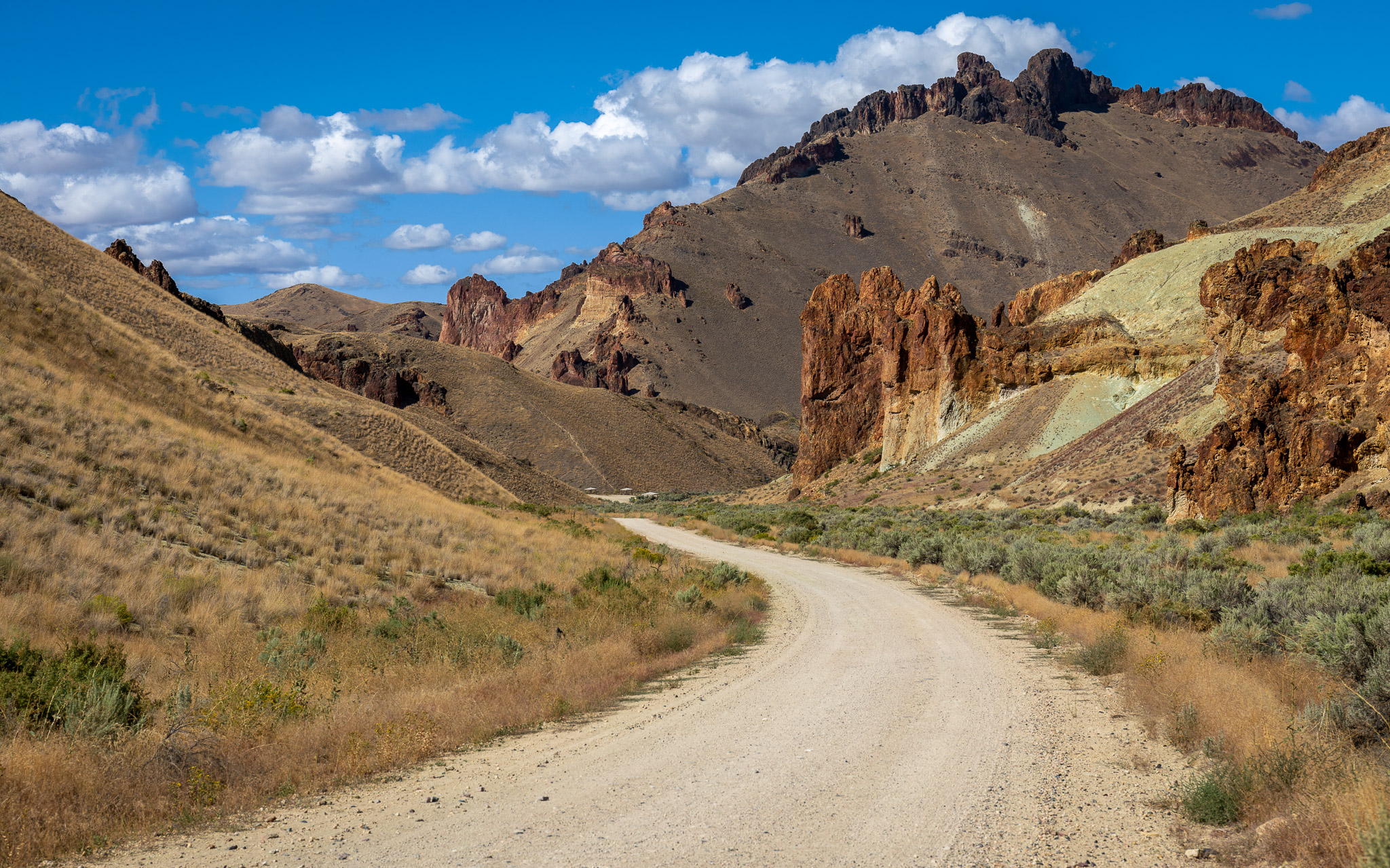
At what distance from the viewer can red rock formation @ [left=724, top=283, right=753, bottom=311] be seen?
17550cm

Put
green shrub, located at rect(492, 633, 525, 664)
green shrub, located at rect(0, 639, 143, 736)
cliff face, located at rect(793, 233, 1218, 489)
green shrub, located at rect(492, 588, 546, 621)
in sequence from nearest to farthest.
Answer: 1. green shrub, located at rect(0, 639, 143, 736)
2. green shrub, located at rect(492, 633, 525, 664)
3. green shrub, located at rect(492, 588, 546, 621)
4. cliff face, located at rect(793, 233, 1218, 489)

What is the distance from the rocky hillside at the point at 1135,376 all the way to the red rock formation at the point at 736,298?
92.8 metres

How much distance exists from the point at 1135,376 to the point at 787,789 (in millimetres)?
54681

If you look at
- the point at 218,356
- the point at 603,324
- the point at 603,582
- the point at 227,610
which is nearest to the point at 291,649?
the point at 227,610

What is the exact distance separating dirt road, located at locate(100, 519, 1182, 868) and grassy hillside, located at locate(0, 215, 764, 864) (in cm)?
68

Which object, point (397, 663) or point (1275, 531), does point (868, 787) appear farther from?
point (1275, 531)

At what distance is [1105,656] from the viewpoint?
1080cm

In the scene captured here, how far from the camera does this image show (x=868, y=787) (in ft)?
21.5

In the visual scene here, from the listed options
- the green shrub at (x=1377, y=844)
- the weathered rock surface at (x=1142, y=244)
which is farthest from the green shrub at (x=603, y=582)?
the weathered rock surface at (x=1142, y=244)

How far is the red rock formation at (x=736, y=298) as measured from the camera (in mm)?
175500

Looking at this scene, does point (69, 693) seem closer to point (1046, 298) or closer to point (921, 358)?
point (921, 358)

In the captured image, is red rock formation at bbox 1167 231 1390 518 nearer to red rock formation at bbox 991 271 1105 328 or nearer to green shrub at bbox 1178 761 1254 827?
green shrub at bbox 1178 761 1254 827

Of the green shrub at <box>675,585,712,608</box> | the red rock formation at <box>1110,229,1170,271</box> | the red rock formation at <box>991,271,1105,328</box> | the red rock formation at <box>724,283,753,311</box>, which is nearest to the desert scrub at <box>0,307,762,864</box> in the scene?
the green shrub at <box>675,585,712,608</box>

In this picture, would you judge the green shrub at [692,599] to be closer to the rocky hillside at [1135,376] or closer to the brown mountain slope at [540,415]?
the rocky hillside at [1135,376]
